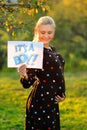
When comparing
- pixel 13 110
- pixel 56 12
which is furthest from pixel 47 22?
pixel 56 12

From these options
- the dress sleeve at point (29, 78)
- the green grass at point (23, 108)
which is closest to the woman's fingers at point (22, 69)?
the dress sleeve at point (29, 78)

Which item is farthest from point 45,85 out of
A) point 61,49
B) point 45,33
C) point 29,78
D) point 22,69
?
point 61,49

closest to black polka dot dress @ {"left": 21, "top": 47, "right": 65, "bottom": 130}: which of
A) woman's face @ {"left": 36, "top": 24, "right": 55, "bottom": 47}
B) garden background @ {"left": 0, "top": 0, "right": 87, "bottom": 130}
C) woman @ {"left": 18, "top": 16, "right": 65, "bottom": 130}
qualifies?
woman @ {"left": 18, "top": 16, "right": 65, "bottom": 130}

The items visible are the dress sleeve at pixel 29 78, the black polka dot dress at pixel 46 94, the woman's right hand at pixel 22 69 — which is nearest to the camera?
the woman's right hand at pixel 22 69

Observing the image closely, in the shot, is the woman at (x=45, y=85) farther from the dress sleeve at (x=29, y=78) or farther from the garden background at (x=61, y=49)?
the garden background at (x=61, y=49)

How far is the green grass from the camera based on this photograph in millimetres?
A: 7727

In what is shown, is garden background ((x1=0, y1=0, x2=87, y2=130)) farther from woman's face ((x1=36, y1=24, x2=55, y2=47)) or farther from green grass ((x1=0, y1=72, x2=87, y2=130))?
woman's face ((x1=36, y1=24, x2=55, y2=47))

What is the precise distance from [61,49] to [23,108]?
1646cm

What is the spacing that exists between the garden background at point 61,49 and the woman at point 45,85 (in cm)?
180

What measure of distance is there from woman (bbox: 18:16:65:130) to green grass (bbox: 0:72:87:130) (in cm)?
244

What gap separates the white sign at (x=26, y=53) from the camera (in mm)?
4688

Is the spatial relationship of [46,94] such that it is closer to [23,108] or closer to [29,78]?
[29,78]

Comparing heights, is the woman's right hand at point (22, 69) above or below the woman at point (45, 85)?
above

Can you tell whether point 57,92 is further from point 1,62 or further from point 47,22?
point 1,62
